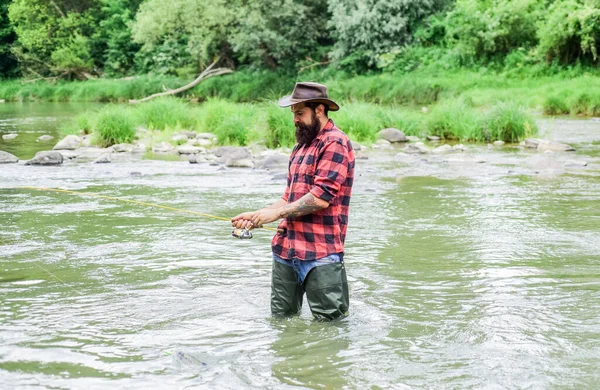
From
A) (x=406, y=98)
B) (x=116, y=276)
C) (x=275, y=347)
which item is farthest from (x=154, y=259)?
(x=406, y=98)

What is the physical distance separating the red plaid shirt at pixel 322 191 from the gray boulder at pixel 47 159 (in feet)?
34.4

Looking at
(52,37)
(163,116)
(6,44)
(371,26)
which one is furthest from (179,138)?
(6,44)

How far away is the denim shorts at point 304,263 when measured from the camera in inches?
178

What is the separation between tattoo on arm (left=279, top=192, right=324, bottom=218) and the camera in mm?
4387

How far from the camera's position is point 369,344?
183 inches

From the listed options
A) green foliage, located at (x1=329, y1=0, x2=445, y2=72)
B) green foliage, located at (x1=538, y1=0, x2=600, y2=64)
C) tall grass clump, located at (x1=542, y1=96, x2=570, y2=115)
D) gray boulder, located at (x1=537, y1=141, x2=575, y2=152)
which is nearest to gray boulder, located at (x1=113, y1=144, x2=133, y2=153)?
gray boulder, located at (x1=537, y1=141, x2=575, y2=152)

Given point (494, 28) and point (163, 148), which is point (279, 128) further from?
point (494, 28)

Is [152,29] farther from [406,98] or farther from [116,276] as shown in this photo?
[116,276]

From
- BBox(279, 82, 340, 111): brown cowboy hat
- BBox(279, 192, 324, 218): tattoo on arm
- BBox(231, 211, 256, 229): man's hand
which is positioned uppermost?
BBox(279, 82, 340, 111): brown cowboy hat

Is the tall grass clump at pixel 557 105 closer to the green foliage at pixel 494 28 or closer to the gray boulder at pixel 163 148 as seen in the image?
the green foliage at pixel 494 28

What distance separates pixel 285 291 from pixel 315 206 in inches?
27.2

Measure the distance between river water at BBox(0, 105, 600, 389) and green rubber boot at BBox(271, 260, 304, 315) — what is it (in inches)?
3.9

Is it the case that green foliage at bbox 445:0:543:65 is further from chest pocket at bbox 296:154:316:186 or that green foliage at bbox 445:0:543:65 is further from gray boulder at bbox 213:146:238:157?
chest pocket at bbox 296:154:316:186

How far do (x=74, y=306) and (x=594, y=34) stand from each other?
934 inches
